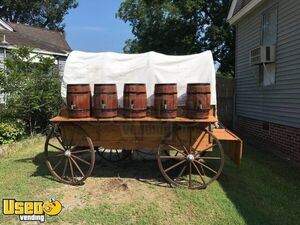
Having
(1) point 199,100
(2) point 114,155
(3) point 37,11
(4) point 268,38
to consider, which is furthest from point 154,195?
(3) point 37,11


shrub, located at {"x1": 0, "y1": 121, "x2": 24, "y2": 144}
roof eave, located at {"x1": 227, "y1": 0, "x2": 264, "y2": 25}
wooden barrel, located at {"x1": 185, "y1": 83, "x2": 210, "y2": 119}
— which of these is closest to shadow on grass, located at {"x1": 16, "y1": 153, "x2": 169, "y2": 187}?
wooden barrel, located at {"x1": 185, "y1": 83, "x2": 210, "y2": 119}

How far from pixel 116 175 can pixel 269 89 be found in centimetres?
525

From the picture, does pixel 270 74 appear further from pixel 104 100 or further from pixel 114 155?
pixel 104 100

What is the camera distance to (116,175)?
736 centimetres

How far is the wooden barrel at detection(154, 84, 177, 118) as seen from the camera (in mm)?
6398

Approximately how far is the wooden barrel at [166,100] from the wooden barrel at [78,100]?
4.04ft

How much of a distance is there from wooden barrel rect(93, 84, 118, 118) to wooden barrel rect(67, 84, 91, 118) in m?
0.17

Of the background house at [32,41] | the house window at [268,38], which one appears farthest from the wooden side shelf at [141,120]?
the background house at [32,41]

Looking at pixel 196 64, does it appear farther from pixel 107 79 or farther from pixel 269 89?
pixel 269 89

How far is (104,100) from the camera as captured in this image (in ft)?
21.3

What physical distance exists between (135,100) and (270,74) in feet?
17.7

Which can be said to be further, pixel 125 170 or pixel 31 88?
pixel 31 88

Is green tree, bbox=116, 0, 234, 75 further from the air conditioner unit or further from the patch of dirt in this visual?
the patch of dirt

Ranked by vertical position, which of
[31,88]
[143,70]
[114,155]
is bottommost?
[114,155]
